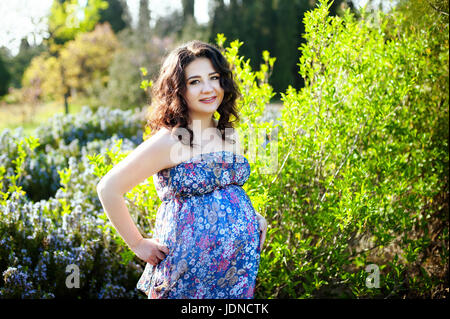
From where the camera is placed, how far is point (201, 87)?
1666mm

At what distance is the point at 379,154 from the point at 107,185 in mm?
1876

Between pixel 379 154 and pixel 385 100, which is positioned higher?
pixel 385 100

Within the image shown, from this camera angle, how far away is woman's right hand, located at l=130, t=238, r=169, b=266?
5.20ft

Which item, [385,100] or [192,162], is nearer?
[192,162]

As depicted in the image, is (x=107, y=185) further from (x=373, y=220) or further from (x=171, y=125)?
(x=373, y=220)

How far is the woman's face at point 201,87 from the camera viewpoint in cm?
166

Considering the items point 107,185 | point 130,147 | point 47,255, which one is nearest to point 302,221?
point 107,185

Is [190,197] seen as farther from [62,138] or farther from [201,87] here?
[62,138]

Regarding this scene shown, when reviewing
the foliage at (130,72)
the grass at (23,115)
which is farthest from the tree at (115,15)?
the foliage at (130,72)

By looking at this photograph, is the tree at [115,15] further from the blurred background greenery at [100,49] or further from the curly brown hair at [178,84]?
the curly brown hair at [178,84]


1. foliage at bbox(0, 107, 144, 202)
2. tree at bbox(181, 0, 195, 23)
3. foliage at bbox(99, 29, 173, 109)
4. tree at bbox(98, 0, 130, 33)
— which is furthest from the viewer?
tree at bbox(98, 0, 130, 33)

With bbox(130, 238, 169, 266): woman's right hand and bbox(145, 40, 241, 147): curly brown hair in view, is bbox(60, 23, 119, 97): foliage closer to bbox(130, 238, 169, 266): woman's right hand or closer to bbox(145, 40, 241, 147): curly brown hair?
bbox(145, 40, 241, 147): curly brown hair

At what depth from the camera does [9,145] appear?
4.17 meters

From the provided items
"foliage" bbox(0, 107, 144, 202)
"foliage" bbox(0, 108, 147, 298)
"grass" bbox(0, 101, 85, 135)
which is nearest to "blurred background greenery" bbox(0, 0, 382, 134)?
"grass" bbox(0, 101, 85, 135)
